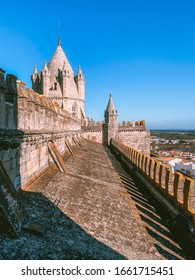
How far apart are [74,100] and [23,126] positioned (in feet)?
114

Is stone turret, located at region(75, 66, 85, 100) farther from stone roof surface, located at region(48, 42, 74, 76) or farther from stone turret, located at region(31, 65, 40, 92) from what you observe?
stone turret, located at region(31, 65, 40, 92)

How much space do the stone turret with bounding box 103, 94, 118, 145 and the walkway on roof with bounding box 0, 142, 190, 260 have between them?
2525 cm

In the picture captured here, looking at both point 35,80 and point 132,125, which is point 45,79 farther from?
point 132,125

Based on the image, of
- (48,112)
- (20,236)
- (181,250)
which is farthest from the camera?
(48,112)

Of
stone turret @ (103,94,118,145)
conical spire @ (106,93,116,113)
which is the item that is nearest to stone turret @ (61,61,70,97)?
stone turret @ (103,94,118,145)

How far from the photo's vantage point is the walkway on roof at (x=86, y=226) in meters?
3.23

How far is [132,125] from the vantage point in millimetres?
34906

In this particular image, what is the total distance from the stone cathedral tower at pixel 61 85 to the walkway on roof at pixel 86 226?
2993 centimetres

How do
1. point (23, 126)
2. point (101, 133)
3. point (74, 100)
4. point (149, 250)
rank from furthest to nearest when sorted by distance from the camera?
point (74, 100) < point (101, 133) < point (23, 126) < point (149, 250)

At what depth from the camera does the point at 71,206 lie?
5086mm

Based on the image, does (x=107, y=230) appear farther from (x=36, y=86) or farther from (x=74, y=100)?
(x=36, y=86)

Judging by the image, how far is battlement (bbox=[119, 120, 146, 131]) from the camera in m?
34.0

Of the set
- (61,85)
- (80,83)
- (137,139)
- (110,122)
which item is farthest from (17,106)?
(80,83)
